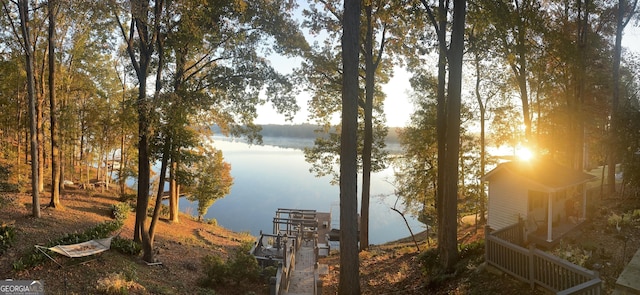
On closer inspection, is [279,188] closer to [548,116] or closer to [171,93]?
[548,116]

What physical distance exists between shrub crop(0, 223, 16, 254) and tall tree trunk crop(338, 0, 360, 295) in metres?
8.79

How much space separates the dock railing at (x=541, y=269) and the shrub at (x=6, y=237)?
1257cm

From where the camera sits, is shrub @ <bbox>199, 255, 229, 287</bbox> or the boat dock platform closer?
the boat dock platform

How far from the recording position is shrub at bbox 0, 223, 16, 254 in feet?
29.8

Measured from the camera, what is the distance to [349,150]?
8.70m

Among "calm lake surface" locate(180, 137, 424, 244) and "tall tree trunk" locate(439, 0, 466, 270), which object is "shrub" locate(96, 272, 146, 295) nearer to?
"tall tree trunk" locate(439, 0, 466, 270)

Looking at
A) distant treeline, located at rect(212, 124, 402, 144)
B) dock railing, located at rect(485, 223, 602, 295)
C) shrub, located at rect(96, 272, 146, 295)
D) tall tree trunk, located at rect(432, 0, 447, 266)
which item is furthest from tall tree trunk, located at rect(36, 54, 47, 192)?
distant treeline, located at rect(212, 124, 402, 144)

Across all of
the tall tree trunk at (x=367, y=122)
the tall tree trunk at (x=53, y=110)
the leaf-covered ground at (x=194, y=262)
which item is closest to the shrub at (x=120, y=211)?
the leaf-covered ground at (x=194, y=262)

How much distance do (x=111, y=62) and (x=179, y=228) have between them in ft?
45.5

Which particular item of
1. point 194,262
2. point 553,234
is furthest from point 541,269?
point 194,262

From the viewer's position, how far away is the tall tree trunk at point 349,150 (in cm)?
856

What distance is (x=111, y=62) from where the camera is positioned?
25.8 metres

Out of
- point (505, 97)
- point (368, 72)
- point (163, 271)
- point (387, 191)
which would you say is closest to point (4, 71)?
point (163, 271)

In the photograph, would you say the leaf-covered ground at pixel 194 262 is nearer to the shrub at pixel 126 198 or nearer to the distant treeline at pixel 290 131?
the shrub at pixel 126 198
